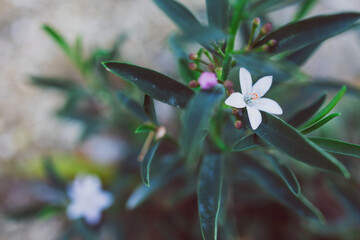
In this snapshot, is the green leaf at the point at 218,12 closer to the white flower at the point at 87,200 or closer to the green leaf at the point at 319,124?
the green leaf at the point at 319,124

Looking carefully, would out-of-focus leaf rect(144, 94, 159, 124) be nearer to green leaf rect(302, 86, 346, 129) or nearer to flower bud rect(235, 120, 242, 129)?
flower bud rect(235, 120, 242, 129)

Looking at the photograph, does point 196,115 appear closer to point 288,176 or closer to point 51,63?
point 288,176

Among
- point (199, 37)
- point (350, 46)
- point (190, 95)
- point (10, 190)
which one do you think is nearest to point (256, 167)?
point (190, 95)

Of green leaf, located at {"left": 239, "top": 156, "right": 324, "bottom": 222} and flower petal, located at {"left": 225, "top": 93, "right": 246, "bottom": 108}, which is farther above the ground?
flower petal, located at {"left": 225, "top": 93, "right": 246, "bottom": 108}

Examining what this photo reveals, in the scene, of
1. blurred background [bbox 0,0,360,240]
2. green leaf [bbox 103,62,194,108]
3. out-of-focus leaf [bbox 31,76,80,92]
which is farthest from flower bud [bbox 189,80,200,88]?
blurred background [bbox 0,0,360,240]

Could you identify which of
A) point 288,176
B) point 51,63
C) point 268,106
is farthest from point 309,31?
point 51,63

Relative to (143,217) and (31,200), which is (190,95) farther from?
(31,200)
